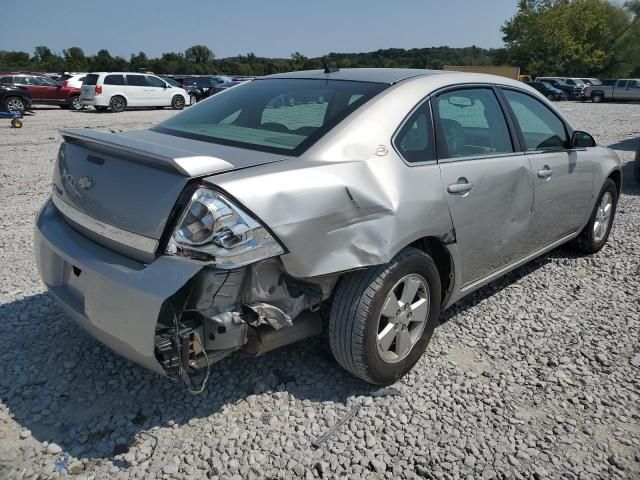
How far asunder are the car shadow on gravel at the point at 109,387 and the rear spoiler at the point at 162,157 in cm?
123

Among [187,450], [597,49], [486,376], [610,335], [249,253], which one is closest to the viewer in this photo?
[249,253]

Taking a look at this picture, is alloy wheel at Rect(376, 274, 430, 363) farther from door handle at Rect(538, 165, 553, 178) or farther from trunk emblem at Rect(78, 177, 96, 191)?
trunk emblem at Rect(78, 177, 96, 191)

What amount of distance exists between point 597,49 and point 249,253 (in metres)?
68.8

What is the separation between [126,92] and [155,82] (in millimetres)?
1562

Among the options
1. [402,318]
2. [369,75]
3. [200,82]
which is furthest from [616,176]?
[200,82]

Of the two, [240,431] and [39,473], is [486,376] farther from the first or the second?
[39,473]

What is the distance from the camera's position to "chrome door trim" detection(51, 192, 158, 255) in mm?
2197

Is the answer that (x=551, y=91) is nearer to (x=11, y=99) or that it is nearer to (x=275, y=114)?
(x=11, y=99)

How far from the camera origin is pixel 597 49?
5947 centimetres

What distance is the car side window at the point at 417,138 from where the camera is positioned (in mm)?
2738

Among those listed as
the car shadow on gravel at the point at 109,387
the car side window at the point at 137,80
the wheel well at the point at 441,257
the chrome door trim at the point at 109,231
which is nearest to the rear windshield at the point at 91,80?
the car side window at the point at 137,80

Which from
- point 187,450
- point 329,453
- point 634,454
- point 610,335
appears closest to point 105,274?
point 187,450

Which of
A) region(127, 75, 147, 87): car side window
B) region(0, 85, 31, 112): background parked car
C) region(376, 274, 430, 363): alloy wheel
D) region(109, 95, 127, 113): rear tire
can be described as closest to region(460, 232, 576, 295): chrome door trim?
region(376, 274, 430, 363): alloy wheel

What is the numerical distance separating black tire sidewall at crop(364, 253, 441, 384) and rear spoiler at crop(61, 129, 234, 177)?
3.15 ft
